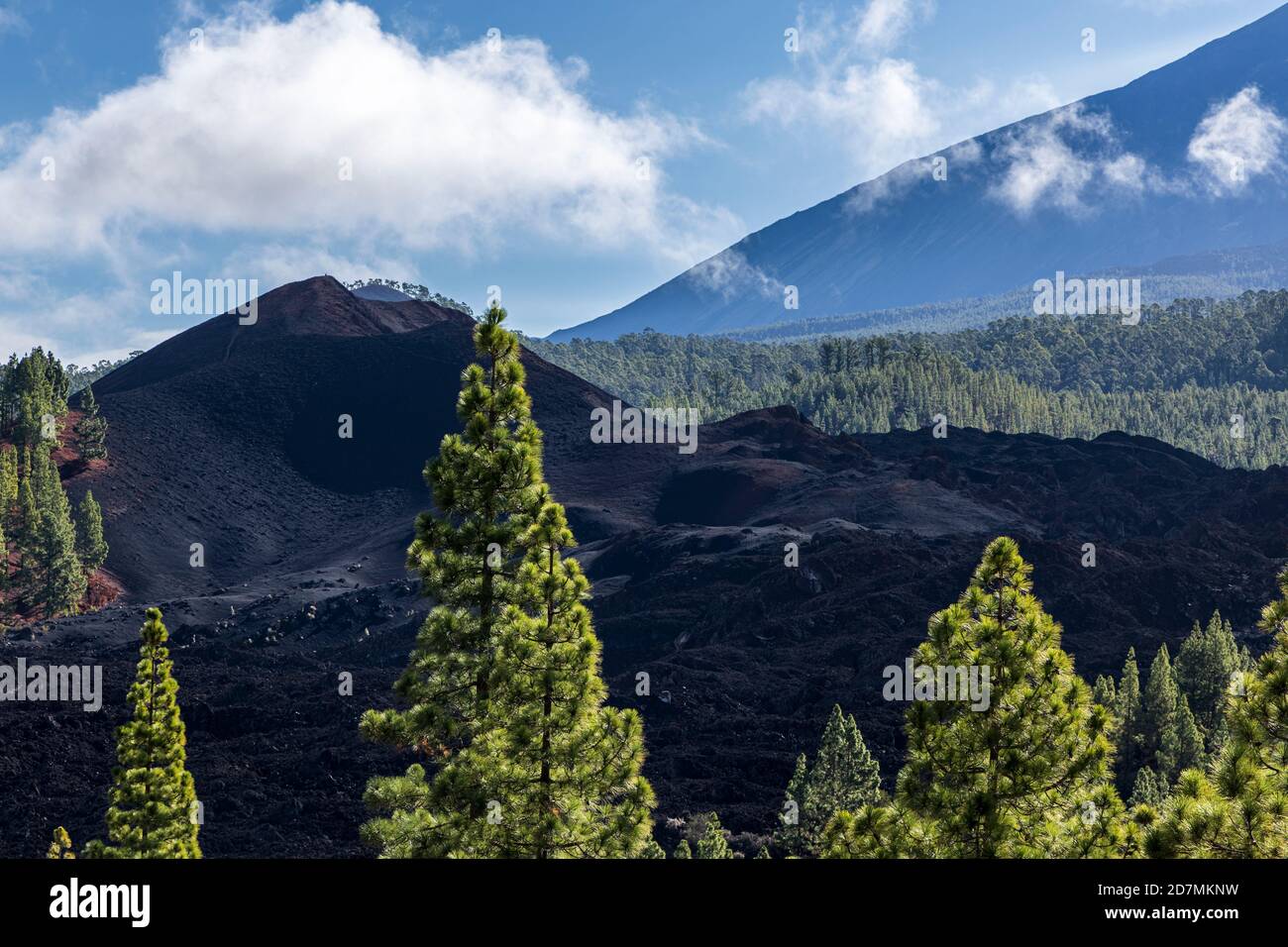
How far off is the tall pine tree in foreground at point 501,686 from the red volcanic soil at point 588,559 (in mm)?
A: 25902

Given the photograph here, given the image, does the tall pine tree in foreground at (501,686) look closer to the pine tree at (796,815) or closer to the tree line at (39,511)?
the pine tree at (796,815)

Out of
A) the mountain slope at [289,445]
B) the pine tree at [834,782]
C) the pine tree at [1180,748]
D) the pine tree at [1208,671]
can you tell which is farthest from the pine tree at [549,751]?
the mountain slope at [289,445]

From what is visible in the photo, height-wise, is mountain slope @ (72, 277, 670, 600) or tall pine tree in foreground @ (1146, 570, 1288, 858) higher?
mountain slope @ (72, 277, 670, 600)

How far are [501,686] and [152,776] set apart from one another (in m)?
12.4

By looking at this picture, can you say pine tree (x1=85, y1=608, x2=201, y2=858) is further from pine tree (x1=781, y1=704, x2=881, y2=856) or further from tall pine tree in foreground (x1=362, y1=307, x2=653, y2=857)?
pine tree (x1=781, y1=704, x2=881, y2=856)

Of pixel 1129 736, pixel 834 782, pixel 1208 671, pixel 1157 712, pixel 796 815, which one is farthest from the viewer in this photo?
pixel 1208 671

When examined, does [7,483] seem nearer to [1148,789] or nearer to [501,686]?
[1148,789]

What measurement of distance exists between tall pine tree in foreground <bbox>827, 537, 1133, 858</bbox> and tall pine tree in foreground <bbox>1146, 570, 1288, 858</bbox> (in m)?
2.39

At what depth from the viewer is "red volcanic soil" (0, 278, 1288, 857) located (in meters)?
53.3

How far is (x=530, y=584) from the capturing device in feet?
63.7

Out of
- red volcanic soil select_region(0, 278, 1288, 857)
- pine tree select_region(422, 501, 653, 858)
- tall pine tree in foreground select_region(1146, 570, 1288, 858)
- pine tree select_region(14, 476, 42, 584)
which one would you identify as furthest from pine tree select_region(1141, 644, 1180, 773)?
pine tree select_region(14, 476, 42, 584)

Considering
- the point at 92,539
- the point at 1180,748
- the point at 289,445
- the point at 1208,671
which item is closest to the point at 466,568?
the point at 1180,748

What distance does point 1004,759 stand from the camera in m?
18.2

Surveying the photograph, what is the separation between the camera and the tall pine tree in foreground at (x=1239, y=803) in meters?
14.3
